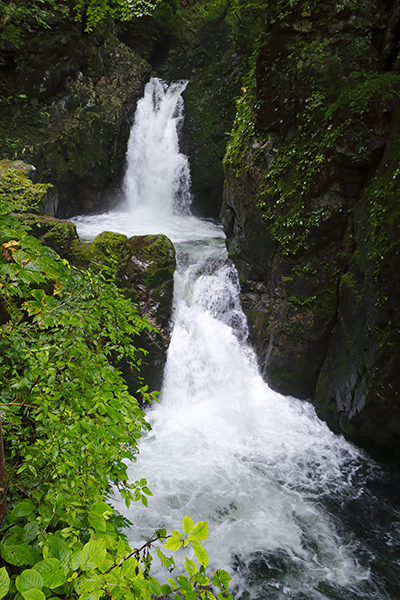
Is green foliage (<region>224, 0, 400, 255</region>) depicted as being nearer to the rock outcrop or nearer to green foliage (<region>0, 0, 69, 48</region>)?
the rock outcrop

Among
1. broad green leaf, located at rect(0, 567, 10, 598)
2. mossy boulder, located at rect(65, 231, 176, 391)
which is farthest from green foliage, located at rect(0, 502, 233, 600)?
mossy boulder, located at rect(65, 231, 176, 391)

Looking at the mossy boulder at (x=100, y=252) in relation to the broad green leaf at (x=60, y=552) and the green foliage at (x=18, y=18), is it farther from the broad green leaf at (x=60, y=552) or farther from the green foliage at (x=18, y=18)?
the green foliage at (x=18, y=18)

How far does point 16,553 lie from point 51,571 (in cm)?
25

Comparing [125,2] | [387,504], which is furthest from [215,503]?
[125,2]

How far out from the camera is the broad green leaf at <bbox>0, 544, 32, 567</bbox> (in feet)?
4.32

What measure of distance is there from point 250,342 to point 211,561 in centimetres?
508

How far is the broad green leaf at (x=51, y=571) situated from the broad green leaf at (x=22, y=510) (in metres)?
0.40

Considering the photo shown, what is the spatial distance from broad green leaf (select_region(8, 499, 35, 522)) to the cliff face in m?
4.80

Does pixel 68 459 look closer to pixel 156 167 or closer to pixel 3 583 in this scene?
pixel 3 583

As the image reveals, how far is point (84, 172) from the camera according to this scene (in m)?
12.6

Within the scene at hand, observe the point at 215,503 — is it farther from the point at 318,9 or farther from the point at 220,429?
the point at 318,9

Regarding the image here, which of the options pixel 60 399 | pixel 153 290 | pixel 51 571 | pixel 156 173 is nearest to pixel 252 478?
pixel 153 290

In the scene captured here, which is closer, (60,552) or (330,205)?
(60,552)

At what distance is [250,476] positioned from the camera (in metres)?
5.47
